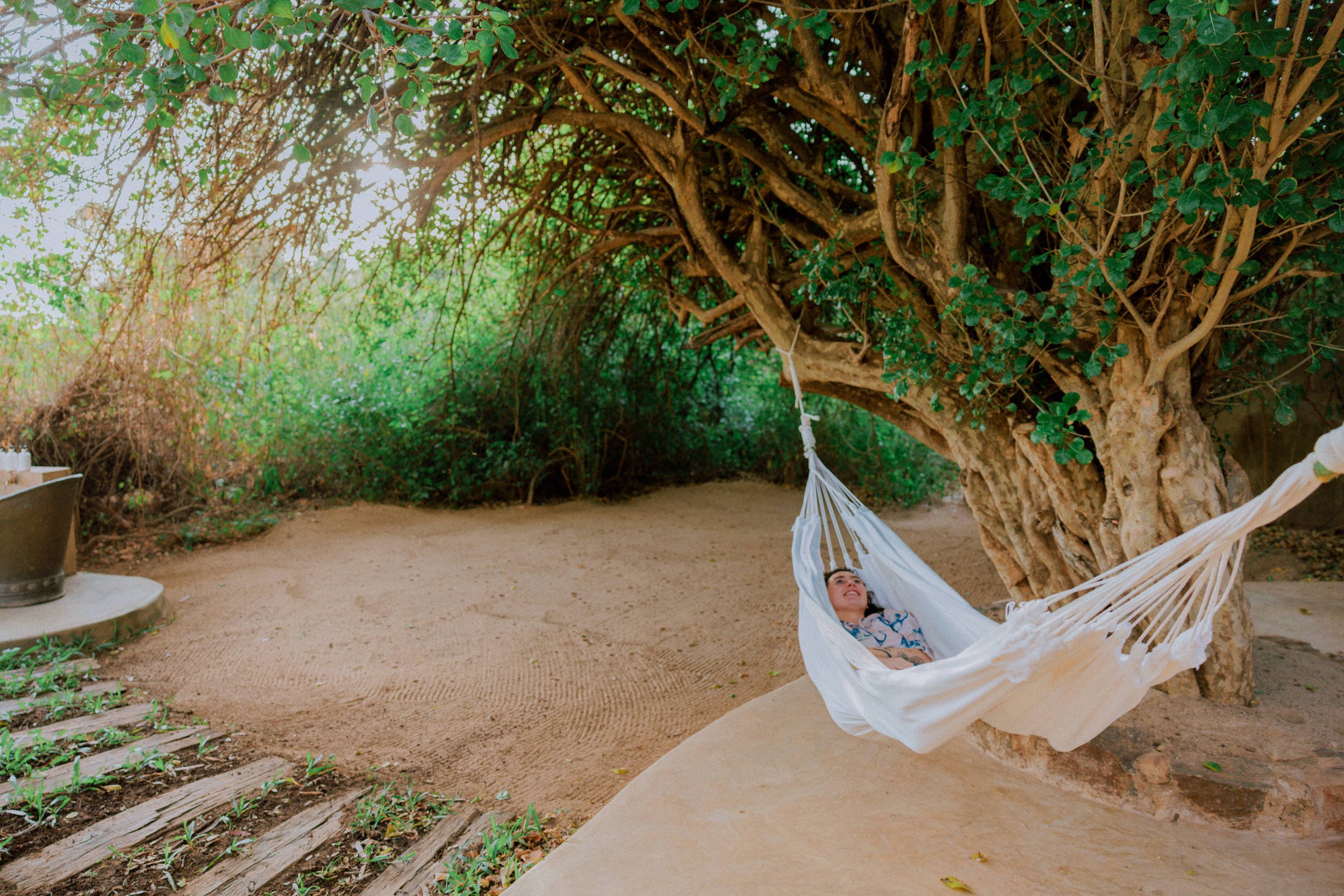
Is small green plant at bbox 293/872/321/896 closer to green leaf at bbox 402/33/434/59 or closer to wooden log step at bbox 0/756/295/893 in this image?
wooden log step at bbox 0/756/295/893

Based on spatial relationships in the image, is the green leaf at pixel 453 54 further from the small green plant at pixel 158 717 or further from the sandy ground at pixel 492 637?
the small green plant at pixel 158 717

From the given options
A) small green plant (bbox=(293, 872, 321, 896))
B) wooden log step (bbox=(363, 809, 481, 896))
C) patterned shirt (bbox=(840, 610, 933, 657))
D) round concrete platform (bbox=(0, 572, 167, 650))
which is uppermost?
patterned shirt (bbox=(840, 610, 933, 657))

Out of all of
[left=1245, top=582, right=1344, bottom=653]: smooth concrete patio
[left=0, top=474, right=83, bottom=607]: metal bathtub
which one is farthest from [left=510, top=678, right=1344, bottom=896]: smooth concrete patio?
[left=0, top=474, right=83, bottom=607]: metal bathtub

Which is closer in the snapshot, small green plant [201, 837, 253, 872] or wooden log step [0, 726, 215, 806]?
small green plant [201, 837, 253, 872]

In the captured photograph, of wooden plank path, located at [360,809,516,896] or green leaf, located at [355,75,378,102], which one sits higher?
green leaf, located at [355,75,378,102]

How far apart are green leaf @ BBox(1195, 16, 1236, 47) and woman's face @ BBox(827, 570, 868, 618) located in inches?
70.1

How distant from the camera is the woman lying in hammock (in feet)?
7.72

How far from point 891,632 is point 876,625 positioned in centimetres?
6

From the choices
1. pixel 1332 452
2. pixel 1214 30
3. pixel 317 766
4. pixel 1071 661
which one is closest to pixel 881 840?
pixel 1071 661

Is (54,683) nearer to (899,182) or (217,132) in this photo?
(217,132)

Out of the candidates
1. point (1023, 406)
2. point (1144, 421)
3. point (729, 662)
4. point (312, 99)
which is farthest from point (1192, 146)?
point (312, 99)

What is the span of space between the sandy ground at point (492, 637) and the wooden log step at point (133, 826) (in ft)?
0.82

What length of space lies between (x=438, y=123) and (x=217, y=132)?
0.94 meters

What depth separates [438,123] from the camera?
333cm
